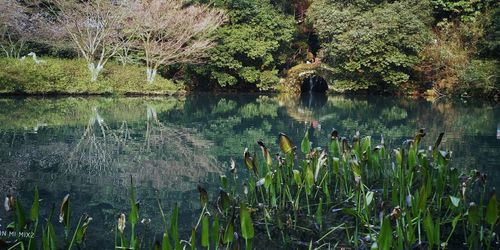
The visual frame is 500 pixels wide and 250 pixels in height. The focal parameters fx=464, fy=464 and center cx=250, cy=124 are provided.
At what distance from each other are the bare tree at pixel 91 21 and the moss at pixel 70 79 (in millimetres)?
594

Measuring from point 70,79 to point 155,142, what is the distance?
39.7 ft

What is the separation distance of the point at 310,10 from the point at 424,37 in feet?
19.9

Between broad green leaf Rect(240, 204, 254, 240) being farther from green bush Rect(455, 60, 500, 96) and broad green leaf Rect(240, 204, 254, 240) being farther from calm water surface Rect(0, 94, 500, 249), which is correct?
green bush Rect(455, 60, 500, 96)

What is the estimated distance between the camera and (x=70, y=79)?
62.2 ft

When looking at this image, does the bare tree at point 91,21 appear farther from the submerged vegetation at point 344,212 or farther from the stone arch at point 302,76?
the submerged vegetation at point 344,212

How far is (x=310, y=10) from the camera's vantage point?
2420 cm

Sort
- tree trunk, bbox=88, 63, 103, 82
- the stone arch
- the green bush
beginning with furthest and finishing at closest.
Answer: the stone arch → tree trunk, bbox=88, 63, 103, 82 → the green bush

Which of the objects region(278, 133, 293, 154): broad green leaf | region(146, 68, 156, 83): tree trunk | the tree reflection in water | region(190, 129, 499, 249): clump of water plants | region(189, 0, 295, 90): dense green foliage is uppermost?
region(189, 0, 295, 90): dense green foliage

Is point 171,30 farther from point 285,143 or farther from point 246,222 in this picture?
point 246,222

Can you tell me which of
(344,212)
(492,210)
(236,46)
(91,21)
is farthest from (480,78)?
(492,210)

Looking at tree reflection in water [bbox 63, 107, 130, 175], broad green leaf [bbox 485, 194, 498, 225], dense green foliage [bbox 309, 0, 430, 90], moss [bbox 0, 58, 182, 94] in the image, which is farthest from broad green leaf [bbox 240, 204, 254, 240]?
dense green foliage [bbox 309, 0, 430, 90]

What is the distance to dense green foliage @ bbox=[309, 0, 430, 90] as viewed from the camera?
2080 centimetres

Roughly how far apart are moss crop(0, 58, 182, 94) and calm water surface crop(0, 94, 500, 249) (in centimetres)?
159

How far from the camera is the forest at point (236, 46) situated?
18.9 m
